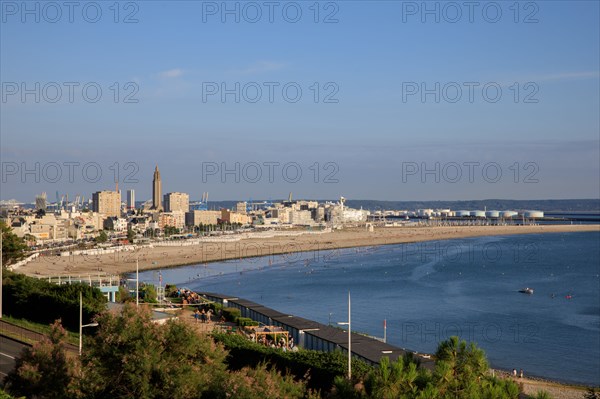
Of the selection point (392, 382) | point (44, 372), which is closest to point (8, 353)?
point (44, 372)

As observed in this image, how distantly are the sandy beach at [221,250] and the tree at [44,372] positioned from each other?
3436cm

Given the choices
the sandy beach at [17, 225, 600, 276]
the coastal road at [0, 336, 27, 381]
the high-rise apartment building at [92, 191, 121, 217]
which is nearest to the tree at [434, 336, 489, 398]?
the coastal road at [0, 336, 27, 381]

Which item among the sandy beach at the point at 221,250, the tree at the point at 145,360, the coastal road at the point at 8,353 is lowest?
the sandy beach at the point at 221,250

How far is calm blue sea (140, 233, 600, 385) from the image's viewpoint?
81.5ft

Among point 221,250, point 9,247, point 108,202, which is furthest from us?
point 108,202

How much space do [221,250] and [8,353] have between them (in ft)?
185

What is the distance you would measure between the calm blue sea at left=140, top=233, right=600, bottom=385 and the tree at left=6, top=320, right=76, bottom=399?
51.1 feet

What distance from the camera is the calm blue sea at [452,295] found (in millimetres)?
24844

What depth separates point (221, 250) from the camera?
235 ft

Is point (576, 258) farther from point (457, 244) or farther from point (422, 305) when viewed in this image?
point (422, 305)

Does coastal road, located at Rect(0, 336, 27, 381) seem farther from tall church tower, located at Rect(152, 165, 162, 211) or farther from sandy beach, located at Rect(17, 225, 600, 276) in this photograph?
tall church tower, located at Rect(152, 165, 162, 211)

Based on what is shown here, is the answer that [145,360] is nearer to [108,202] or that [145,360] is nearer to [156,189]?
[108,202]

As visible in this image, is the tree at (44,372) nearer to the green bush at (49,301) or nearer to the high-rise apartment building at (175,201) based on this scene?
the green bush at (49,301)

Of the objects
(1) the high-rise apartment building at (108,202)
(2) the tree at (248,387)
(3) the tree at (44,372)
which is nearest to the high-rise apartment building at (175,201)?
(1) the high-rise apartment building at (108,202)
